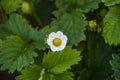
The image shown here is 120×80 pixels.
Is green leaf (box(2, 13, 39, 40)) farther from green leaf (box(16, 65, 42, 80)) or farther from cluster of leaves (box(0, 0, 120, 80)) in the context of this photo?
green leaf (box(16, 65, 42, 80))

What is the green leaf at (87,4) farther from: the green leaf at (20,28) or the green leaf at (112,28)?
the green leaf at (20,28)

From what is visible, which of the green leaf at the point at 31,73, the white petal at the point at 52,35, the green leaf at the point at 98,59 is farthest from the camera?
the green leaf at the point at 98,59

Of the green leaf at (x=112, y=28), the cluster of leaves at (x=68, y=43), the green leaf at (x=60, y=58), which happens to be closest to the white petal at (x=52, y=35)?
the cluster of leaves at (x=68, y=43)

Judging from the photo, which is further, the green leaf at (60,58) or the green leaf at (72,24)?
the green leaf at (72,24)

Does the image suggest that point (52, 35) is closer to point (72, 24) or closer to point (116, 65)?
point (72, 24)

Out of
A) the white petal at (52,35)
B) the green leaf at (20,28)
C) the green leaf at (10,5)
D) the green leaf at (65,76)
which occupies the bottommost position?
the green leaf at (65,76)

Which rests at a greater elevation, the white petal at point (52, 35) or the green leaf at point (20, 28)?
the green leaf at point (20, 28)

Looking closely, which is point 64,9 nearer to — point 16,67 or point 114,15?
point 114,15

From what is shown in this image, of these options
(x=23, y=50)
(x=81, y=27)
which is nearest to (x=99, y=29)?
(x=81, y=27)

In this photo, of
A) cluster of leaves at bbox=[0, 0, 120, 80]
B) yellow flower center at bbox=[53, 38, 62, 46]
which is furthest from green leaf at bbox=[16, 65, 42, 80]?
yellow flower center at bbox=[53, 38, 62, 46]
